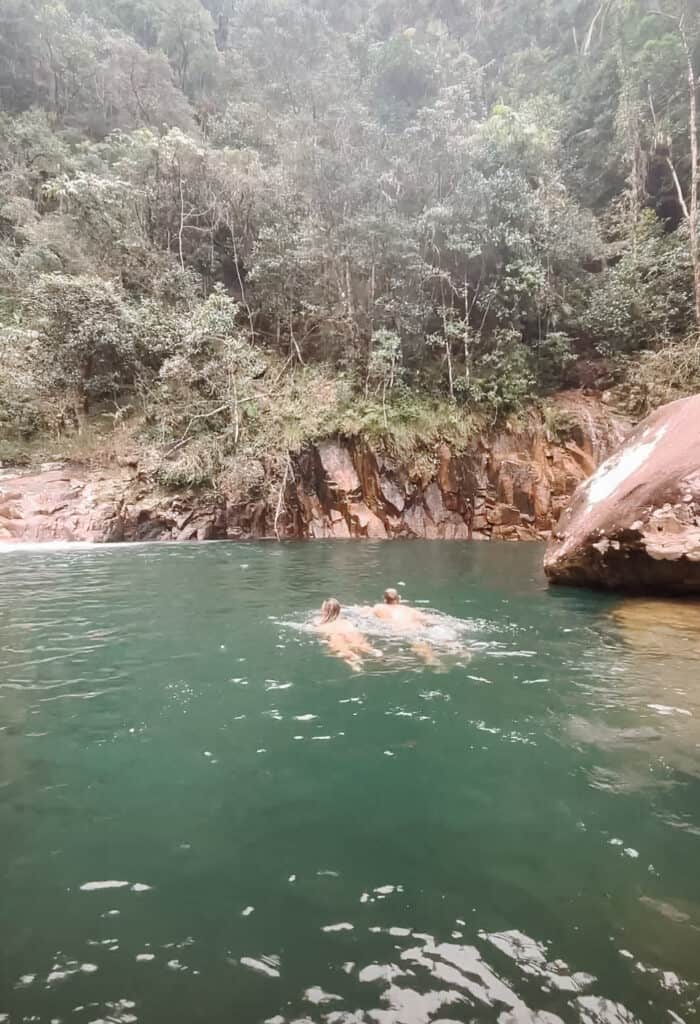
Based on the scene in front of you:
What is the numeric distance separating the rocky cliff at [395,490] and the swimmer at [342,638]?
10.9m

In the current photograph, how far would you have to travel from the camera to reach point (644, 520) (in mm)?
7652

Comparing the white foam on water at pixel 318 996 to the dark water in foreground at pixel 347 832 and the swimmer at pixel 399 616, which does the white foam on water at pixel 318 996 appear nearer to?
the dark water in foreground at pixel 347 832

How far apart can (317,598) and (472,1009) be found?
663 cm

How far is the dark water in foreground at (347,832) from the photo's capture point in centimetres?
183

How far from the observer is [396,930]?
6.77 feet

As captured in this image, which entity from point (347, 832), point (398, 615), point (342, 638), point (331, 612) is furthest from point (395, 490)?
point (347, 832)

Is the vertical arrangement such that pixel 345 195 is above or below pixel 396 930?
above

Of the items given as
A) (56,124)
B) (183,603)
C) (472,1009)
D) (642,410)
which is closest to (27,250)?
(56,124)

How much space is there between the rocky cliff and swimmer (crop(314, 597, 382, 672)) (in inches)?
430

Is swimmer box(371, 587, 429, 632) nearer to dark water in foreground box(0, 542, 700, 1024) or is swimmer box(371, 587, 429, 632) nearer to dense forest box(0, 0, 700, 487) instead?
A: dark water in foreground box(0, 542, 700, 1024)

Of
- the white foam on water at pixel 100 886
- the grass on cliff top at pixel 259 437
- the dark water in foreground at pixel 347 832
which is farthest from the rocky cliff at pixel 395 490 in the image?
the white foam on water at pixel 100 886

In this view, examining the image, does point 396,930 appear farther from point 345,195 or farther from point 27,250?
point 27,250

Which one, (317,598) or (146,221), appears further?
(146,221)

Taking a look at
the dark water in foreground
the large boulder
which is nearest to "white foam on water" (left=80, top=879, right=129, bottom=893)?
the dark water in foreground
